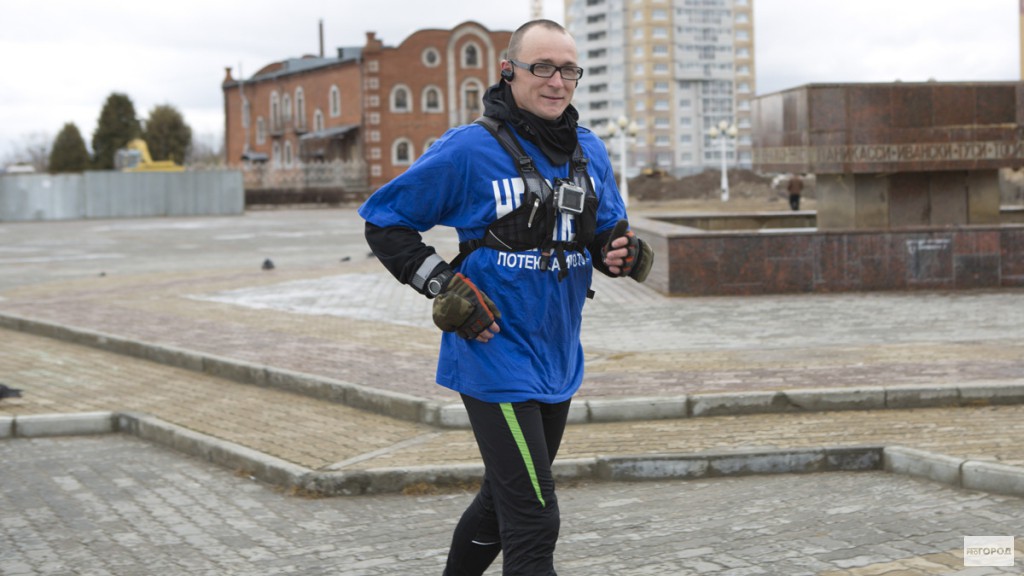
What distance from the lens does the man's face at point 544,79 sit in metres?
3.92

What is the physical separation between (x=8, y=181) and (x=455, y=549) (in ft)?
184

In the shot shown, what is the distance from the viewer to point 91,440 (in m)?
8.55

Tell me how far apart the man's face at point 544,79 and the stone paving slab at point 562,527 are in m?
2.05

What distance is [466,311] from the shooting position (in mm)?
3754

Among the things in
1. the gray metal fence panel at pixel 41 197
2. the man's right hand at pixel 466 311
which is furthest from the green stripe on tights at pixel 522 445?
the gray metal fence panel at pixel 41 197

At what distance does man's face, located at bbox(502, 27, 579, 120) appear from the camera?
3.92 m

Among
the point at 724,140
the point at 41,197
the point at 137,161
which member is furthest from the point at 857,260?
the point at 137,161

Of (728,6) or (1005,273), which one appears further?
(728,6)

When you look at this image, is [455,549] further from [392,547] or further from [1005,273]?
[1005,273]

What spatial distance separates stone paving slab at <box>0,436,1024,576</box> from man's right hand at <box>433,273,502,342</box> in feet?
5.60

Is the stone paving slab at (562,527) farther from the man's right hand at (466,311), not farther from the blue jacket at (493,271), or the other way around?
the man's right hand at (466,311)

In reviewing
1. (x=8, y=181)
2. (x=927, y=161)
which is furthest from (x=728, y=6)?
(x=927, y=161)

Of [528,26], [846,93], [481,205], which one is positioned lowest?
[481,205]
